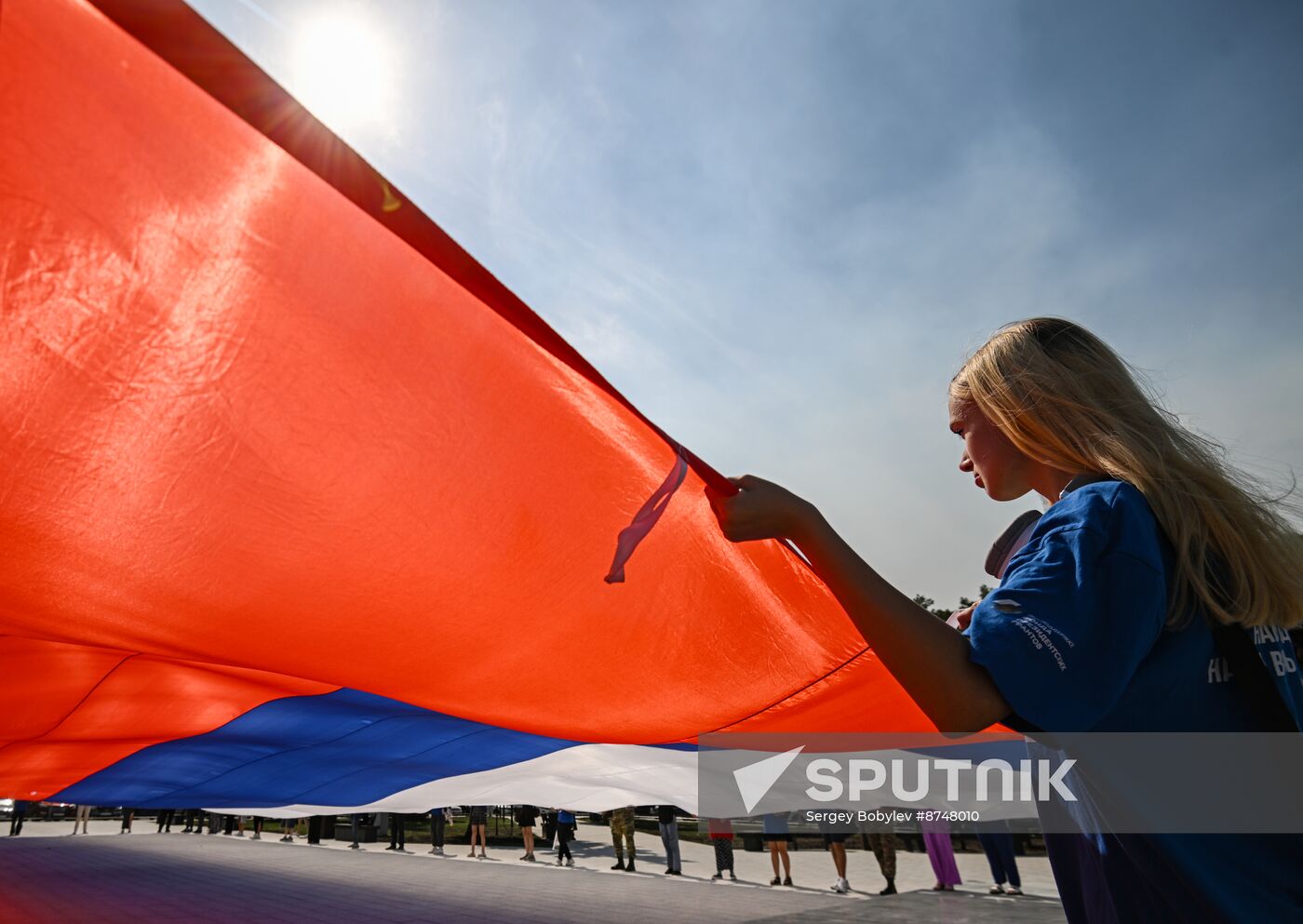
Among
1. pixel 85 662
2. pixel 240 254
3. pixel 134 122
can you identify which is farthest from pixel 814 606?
pixel 85 662

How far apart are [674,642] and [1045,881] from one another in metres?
10.7

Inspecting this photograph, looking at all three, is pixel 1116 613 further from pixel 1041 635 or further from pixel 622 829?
pixel 622 829

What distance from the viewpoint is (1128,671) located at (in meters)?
0.84

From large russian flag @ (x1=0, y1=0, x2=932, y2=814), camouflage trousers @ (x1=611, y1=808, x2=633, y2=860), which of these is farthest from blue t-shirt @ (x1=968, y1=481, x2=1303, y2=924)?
camouflage trousers @ (x1=611, y1=808, x2=633, y2=860)

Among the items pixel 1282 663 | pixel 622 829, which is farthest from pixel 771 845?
pixel 1282 663

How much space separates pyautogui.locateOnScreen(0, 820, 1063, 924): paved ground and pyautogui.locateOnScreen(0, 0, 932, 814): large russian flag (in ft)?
20.1

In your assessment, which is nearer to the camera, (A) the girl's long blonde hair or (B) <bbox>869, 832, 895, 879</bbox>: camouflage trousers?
(A) the girl's long blonde hair

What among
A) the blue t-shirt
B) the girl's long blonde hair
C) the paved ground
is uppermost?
the girl's long blonde hair

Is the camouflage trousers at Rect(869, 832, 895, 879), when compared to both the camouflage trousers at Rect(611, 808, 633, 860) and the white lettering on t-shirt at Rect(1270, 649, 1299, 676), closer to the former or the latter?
the camouflage trousers at Rect(611, 808, 633, 860)

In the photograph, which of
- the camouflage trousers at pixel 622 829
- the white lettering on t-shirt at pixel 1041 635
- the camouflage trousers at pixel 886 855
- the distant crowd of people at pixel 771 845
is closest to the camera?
the white lettering on t-shirt at pixel 1041 635

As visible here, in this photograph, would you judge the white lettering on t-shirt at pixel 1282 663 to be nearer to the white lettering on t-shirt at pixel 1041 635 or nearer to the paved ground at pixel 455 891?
the white lettering on t-shirt at pixel 1041 635

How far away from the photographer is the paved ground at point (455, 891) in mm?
7961

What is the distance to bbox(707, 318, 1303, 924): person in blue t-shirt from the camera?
0.83 metres

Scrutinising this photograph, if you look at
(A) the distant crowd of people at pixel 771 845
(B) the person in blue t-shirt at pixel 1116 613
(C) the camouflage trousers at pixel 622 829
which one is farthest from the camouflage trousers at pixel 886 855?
(B) the person in blue t-shirt at pixel 1116 613
